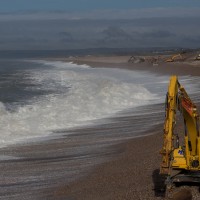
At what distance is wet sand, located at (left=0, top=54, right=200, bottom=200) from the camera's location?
375 inches

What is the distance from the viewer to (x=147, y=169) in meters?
10.4

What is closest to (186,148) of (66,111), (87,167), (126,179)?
(126,179)

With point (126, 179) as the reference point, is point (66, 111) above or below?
below

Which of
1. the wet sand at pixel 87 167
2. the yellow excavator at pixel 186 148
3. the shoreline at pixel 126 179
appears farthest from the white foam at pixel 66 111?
the yellow excavator at pixel 186 148

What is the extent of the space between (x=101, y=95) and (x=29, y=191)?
681 inches

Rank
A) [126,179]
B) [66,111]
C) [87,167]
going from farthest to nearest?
[66,111] → [87,167] → [126,179]

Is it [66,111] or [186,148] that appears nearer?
[186,148]

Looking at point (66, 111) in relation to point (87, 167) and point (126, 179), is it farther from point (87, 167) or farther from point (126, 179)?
point (126, 179)

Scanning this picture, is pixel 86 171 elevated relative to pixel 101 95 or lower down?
elevated

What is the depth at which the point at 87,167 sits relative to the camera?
11.4m

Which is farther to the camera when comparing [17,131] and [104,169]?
[17,131]

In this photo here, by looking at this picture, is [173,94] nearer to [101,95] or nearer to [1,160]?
[1,160]

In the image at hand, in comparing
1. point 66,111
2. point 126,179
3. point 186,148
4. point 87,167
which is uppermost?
point 186,148

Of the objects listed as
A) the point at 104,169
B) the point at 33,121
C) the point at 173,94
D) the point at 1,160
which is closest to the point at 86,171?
the point at 104,169
